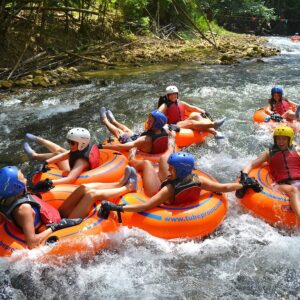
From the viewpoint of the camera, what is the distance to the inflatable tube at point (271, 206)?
525cm

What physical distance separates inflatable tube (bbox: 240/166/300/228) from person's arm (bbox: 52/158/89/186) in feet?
7.72

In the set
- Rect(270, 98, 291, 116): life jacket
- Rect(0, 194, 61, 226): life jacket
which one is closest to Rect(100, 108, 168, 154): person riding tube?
Rect(0, 194, 61, 226): life jacket

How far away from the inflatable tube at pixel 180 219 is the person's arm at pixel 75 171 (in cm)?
96

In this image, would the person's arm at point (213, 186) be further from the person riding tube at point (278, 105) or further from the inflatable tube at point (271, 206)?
the person riding tube at point (278, 105)

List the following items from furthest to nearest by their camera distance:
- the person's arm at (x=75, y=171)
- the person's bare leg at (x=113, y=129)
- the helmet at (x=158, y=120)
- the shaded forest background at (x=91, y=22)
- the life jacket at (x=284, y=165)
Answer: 1. the shaded forest background at (x=91, y=22)
2. the person's bare leg at (x=113, y=129)
3. the helmet at (x=158, y=120)
4. the life jacket at (x=284, y=165)
5. the person's arm at (x=75, y=171)

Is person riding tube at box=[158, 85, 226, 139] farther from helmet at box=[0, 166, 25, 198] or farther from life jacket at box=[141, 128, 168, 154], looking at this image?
helmet at box=[0, 166, 25, 198]

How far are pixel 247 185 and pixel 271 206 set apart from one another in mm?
450

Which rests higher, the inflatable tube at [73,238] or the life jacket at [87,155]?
the life jacket at [87,155]

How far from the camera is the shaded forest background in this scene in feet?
43.1

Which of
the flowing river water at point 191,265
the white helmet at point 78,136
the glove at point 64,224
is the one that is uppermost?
the white helmet at point 78,136

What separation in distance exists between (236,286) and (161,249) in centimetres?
101

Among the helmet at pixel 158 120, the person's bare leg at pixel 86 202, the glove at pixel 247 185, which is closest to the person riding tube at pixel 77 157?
the person's bare leg at pixel 86 202

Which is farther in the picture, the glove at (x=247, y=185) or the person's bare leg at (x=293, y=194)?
the glove at (x=247, y=185)

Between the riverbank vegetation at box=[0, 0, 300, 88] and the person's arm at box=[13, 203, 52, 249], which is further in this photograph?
the riverbank vegetation at box=[0, 0, 300, 88]
